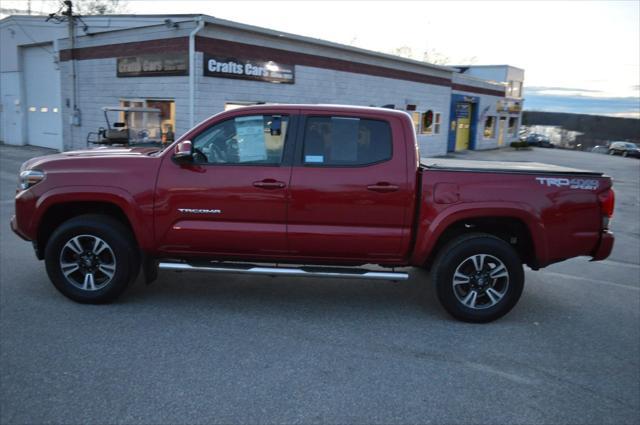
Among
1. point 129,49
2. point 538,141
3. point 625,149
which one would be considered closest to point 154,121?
point 129,49

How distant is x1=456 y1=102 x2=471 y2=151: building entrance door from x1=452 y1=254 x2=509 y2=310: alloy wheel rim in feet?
103

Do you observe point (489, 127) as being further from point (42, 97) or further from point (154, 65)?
point (42, 97)

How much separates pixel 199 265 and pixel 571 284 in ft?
14.7

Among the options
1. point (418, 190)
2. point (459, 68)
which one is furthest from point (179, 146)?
point (459, 68)

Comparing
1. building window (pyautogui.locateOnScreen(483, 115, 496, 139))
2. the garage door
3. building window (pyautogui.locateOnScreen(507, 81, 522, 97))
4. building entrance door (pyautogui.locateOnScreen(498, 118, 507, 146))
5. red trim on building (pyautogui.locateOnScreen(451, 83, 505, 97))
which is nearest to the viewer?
the garage door

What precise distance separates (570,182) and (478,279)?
1229mm

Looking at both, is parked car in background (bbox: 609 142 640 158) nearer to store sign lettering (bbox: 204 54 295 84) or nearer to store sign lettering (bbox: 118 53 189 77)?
store sign lettering (bbox: 204 54 295 84)

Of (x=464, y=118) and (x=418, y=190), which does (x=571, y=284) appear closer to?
(x=418, y=190)

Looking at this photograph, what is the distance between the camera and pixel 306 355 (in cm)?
415

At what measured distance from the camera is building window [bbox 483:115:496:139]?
40906 mm

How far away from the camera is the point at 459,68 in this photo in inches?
2051

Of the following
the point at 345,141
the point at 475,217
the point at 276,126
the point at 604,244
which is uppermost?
the point at 276,126

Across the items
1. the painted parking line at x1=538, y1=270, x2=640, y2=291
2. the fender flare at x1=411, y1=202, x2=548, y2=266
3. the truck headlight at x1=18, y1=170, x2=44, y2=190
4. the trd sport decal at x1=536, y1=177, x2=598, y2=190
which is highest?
the trd sport decal at x1=536, y1=177, x2=598, y2=190

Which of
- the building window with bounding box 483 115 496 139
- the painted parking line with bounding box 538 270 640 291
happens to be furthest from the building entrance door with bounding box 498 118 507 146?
the painted parking line with bounding box 538 270 640 291
